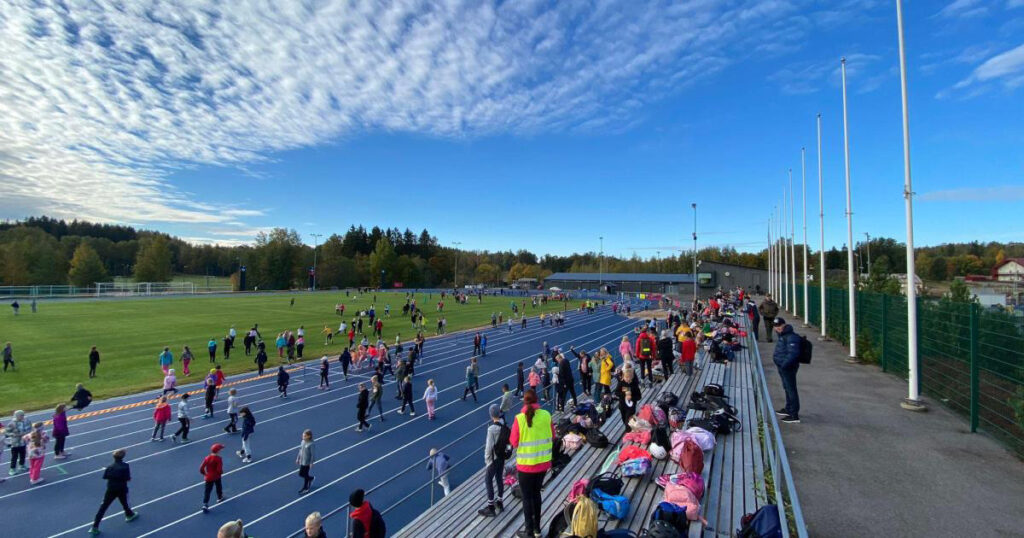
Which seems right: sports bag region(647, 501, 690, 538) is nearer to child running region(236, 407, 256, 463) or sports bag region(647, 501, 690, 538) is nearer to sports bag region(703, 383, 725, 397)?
sports bag region(703, 383, 725, 397)

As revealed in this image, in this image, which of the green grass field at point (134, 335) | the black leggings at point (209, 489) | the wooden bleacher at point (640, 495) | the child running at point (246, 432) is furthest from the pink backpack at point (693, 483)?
the green grass field at point (134, 335)

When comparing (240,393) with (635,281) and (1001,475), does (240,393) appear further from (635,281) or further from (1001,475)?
(635,281)

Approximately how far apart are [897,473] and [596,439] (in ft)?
15.2

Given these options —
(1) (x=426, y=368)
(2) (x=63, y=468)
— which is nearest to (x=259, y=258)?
(1) (x=426, y=368)

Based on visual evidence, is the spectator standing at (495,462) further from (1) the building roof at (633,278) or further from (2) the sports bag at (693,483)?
(1) the building roof at (633,278)

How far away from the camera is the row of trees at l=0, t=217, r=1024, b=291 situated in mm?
78688

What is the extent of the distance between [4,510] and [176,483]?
316 cm

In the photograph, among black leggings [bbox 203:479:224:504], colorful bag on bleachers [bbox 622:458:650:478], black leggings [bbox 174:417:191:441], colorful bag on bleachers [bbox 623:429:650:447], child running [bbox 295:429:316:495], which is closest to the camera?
colorful bag on bleachers [bbox 622:458:650:478]

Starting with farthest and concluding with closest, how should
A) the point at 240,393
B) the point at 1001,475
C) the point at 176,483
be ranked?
1. the point at 240,393
2. the point at 176,483
3. the point at 1001,475

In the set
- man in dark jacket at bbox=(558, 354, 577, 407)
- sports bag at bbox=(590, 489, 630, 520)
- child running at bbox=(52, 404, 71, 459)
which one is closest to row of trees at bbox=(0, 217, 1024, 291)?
man in dark jacket at bbox=(558, 354, 577, 407)

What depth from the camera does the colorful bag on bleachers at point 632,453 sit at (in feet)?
23.3

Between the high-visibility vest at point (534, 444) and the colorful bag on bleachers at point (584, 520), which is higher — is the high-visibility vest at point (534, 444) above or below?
above

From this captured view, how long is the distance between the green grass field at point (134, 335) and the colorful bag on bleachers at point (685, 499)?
2328cm

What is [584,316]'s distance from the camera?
53.3 metres
